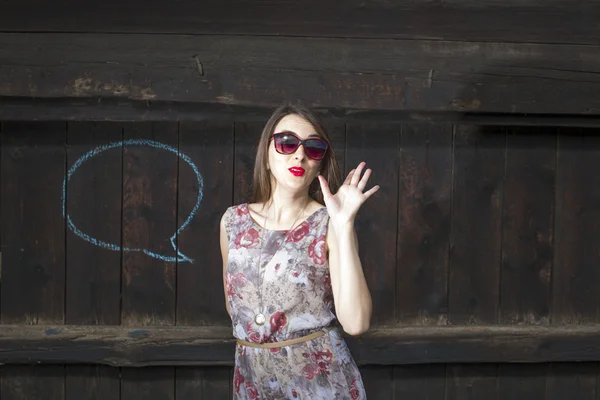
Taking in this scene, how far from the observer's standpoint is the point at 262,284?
7.09 feet

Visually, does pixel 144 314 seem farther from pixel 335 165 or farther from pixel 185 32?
pixel 335 165

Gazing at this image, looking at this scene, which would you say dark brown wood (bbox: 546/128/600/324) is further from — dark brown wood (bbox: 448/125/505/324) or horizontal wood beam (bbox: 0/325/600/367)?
dark brown wood (bbox: 448/125/505/324)

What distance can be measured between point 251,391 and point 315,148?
74 cm

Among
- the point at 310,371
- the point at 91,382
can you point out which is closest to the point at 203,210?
the point at 91,382

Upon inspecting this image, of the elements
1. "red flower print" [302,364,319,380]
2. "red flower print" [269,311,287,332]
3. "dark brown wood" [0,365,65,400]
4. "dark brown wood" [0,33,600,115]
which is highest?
"dark brown wood" [0,33,600,115]

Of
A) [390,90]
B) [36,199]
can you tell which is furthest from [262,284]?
[36,199]

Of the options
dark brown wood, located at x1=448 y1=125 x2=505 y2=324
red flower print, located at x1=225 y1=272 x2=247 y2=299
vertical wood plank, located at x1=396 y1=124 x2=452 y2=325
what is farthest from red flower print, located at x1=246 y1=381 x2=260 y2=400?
dark brown wood, located at x1=448 y1=125 x2=505 y2=324

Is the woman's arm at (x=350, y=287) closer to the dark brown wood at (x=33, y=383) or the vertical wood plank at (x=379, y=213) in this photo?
the vertical wood plank at (x=379, y=213)

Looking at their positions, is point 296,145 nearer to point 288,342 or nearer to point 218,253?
point 288,342

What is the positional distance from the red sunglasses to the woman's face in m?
0.01

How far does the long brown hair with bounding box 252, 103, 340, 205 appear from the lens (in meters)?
2.25

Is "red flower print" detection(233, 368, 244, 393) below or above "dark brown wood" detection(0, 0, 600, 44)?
below

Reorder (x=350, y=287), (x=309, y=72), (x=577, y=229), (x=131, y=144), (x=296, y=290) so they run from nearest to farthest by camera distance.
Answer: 1. (x=350, y=287)
2. (x=296, y=290)
3. (x=309, y=72)
4. (x=131, y=144)
5. (x=577, y=229)

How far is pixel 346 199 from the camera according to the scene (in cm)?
208
